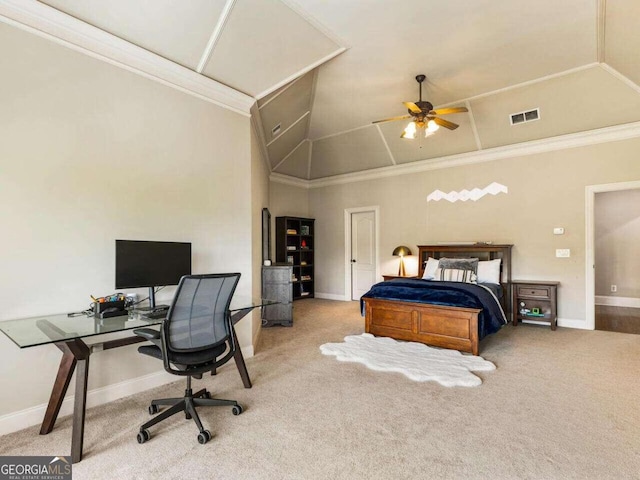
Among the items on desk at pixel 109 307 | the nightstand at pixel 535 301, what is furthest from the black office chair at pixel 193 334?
the nightstand at pixel 535 301

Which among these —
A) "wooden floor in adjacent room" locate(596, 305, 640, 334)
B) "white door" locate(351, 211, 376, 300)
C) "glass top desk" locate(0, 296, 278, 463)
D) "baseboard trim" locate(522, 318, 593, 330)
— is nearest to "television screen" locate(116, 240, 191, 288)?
"glass top desk" locate(0, 296, 278, 463)

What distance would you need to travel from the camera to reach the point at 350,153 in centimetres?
678

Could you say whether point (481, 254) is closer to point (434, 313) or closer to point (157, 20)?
point (434, 313)

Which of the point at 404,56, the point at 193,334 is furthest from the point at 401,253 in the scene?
the point at 193,334

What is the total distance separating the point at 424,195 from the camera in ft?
21.1

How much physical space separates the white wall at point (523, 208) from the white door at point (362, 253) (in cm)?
29

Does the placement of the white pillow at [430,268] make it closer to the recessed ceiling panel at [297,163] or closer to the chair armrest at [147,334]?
the recessed ceiling panel at [297,163]

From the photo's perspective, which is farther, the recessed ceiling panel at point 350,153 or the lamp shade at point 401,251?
the lamp shade at point 401,251

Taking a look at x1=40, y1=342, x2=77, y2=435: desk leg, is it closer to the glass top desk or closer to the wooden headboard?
the glass top desk

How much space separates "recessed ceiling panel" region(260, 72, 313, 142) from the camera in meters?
4.30

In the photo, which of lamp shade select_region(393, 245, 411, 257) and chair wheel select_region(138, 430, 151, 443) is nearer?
chair wheel select_region(138, 430, 151, 443)

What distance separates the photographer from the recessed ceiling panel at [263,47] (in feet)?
9.43

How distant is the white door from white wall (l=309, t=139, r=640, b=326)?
0.96 feet

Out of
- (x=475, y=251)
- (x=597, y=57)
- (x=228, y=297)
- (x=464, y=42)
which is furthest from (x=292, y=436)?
(x=597, y=57)
